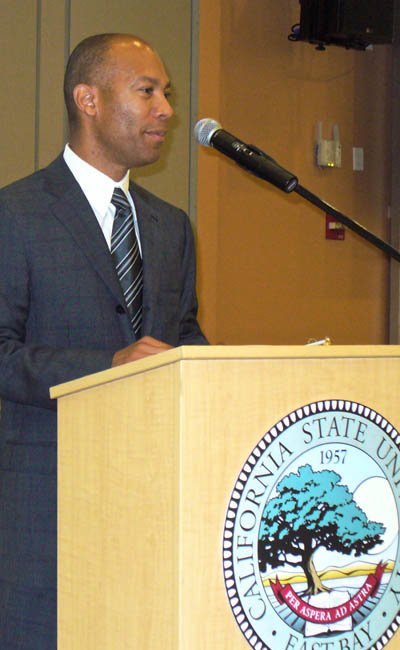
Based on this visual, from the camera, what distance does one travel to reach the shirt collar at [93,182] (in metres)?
2.09

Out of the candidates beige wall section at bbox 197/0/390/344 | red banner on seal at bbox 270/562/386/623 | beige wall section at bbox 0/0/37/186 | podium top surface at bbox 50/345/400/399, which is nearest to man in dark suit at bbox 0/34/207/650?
podium top surface at bbox 50/345/400/399

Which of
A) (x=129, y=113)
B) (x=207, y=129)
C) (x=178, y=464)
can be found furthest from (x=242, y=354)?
(x=129, y=113)

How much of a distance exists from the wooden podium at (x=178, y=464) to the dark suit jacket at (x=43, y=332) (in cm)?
33

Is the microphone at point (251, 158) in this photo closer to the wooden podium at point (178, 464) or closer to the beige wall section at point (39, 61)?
the wooden podium at point (178, 464)

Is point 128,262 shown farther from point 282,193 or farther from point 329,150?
point 329,150

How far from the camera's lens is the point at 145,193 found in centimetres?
227

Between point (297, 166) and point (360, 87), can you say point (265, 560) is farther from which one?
point (360, 87)

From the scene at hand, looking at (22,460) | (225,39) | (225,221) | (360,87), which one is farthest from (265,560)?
(360,87)

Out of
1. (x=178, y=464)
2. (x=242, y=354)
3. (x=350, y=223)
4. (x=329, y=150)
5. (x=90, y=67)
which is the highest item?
(x=329, y=150)

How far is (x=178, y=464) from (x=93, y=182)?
1.11 m

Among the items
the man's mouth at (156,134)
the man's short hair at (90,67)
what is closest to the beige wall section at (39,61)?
the man's short hair at (90,67)

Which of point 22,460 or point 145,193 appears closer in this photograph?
point 22,460

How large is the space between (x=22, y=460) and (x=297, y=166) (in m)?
3.28

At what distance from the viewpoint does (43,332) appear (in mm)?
1919
